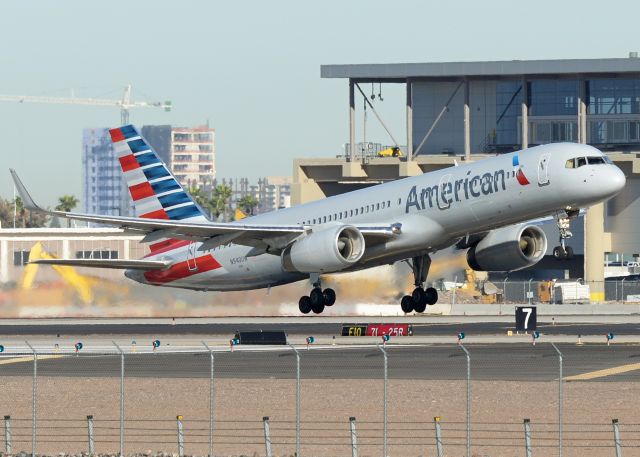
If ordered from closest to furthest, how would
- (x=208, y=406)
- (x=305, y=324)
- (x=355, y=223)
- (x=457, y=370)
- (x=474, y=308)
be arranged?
(x=208, y=406)
(x=457, y=370)
(x=355, y=223)
(x=305, y=324)
(x=474, y=308)

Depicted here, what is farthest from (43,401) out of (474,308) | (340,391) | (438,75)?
(438,75)

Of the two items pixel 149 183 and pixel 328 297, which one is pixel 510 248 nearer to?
pixel 328 297

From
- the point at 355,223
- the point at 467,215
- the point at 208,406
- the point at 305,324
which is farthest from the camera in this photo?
the point at 305,324

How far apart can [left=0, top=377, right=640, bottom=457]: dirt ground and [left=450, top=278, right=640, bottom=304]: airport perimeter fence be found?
165 feet

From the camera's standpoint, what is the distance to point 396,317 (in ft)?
274

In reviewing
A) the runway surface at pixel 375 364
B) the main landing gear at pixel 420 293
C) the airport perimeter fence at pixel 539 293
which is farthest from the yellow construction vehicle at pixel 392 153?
the runway surface at pixel 375 364

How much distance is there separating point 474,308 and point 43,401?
46837 mm

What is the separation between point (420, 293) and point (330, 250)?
25.1ft

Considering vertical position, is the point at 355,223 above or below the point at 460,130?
below

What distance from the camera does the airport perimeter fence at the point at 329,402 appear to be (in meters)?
39.7

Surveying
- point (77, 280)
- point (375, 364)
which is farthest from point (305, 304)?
point (77, 280)

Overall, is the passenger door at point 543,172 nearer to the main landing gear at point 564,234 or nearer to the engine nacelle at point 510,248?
the main landing gear at point 564,234

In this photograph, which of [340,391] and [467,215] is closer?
[340,391]

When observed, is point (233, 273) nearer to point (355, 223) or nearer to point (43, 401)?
point (355, 223)
